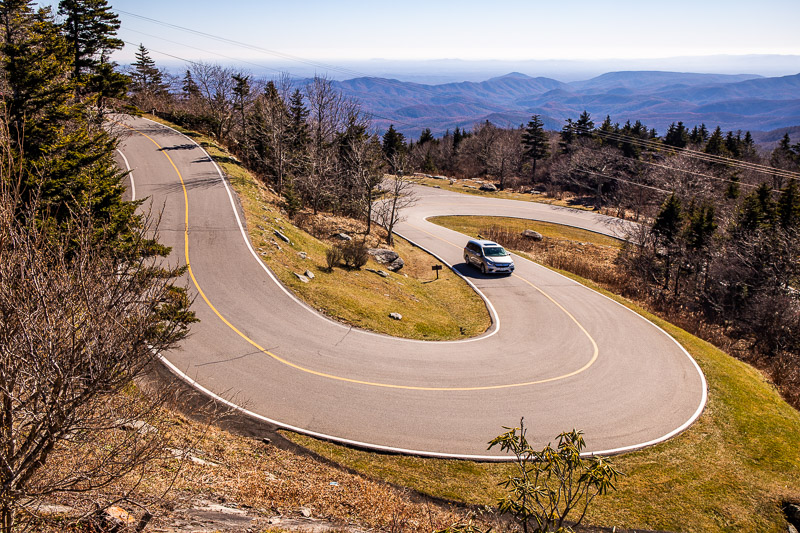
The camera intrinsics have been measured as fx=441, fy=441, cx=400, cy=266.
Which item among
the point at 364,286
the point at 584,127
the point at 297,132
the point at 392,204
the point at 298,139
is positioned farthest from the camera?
the point at 584,127

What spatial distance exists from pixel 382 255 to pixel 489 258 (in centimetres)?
706

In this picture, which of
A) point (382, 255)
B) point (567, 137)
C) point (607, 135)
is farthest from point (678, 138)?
point (382, 255)

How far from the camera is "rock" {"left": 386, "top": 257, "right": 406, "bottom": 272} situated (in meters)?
29.0

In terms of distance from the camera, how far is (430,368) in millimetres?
16062

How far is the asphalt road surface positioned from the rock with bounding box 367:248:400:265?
7.05 metres

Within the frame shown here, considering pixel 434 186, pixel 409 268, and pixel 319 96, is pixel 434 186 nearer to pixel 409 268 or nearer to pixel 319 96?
pixel 319 96

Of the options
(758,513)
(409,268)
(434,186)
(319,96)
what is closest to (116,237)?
(758,513)

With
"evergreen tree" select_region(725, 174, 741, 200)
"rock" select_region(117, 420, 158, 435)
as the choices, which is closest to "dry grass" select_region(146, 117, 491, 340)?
"rock" select_region(117, 420, 158, 435)

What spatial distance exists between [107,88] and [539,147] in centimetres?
6238

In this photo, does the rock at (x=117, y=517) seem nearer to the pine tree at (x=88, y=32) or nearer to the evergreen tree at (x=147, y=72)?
the pine tree at (x=88, y=32)

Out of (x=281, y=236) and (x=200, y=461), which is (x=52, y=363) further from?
(x=281, y=236)

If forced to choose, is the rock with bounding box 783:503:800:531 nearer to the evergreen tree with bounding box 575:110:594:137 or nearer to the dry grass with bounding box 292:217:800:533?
the dry grass with bounding box 292:217:800:533

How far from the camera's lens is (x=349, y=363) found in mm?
15656

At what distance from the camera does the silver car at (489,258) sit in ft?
94.4
